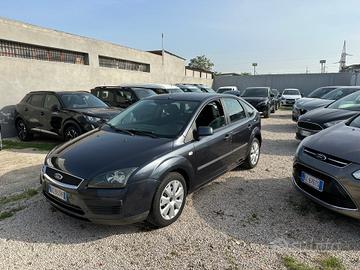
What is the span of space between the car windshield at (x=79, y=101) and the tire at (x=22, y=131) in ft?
5.75

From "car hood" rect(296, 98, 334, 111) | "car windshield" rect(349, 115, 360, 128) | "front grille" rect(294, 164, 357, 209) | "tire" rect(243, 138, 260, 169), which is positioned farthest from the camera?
"car hood" rect(296, 98, 334, 111)

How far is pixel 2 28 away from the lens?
982 centimetres

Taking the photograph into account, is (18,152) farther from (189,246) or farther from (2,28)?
(189,246)

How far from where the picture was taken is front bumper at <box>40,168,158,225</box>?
3.08m

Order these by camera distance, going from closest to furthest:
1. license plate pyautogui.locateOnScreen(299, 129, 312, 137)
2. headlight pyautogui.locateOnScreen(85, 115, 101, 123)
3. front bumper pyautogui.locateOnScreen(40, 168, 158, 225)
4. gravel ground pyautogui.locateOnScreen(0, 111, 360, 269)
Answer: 1. gravel ground pyautogui.locateOnScreen(0, 111, 360, 269)
2. front bumper pyautogui.locateOnScreen(40, 168, 158, 225)
3. license plate pyautogui.locateOnScreen(299, 129, 312, 137)
4. headlight pyautogui.locateOnScreen(85, 115, 101, 123)

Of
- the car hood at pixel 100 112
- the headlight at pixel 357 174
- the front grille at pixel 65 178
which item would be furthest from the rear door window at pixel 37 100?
the headlight at pixel 357 174

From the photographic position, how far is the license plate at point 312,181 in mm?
3555

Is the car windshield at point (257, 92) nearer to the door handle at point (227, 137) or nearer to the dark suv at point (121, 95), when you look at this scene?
the dark suv at point (121, 95)

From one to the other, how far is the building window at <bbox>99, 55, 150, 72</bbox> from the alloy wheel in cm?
1309

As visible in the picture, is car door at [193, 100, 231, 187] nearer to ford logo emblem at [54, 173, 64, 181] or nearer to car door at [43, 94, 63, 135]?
ford logo emblem at [54, 173, 64, 181]

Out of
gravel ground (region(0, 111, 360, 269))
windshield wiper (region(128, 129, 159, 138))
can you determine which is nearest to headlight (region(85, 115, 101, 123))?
gravel ground (region(0, 111, 360, 269))

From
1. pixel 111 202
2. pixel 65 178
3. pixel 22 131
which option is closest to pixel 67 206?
pixel 65 178

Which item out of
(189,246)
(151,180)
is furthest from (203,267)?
(151,180)

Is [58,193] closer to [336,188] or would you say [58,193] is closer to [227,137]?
[227,137]
